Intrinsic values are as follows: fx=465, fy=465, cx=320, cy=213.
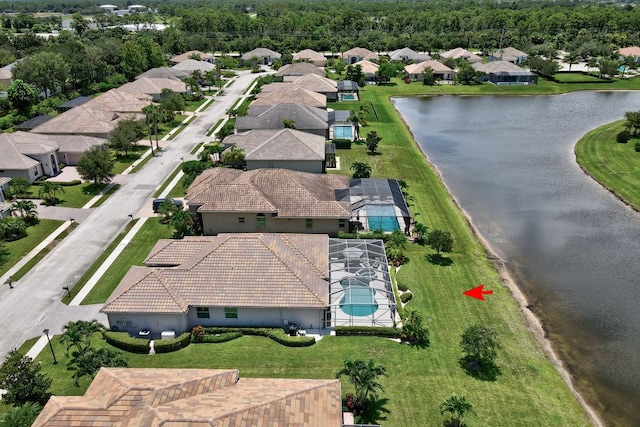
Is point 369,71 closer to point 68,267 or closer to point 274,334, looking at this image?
point 68,267

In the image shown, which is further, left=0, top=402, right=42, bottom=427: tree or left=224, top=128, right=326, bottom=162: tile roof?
left=224, top=128, right=326, bottom=162: tile roof

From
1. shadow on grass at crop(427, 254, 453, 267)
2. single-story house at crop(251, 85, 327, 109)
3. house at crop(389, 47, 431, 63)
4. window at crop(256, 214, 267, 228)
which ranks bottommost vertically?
shadow on grass at crop(427, 254, 453, 267)

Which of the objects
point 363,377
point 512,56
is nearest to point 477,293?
point 363,377

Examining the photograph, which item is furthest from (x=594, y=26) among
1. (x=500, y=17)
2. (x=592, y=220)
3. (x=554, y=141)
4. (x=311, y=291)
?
(x=311, y=291)

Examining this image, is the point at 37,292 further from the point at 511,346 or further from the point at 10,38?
the point at 10,38

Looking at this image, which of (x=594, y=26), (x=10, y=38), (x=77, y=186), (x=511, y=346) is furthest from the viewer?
(x=594, y=26)

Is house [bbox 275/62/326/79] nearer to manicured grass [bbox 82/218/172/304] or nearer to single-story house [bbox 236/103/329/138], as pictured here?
single-story house [bbox 236/103/329/138]

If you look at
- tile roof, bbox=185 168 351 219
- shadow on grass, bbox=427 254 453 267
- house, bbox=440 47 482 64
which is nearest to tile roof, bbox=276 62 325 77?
house, bbox=440 47 482 64

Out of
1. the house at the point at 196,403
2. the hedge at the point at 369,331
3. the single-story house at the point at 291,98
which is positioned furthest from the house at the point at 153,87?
the house at the point at 196,403
